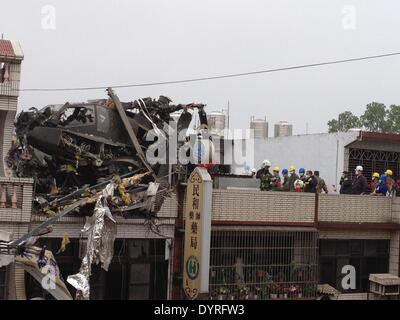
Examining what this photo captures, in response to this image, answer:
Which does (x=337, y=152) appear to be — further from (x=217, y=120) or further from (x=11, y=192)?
(x=11, y=192)

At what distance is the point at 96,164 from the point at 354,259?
21.6ft

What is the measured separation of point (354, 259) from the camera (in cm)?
1512

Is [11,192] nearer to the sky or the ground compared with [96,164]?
nearer to the ground

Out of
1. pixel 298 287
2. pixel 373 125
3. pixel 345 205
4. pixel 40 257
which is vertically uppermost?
pixel 373 125

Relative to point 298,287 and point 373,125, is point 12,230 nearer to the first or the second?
point 298,287

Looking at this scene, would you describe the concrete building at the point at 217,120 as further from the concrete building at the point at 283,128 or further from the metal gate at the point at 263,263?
the metal gate at the point at 263,263

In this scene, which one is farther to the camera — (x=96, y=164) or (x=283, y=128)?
(x=283, y=128)

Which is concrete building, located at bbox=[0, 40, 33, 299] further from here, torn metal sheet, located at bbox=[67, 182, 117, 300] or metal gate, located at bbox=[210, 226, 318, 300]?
metal gate, located at bbox=[210, 226, 318, 300]

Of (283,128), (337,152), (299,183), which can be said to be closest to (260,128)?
(283,128)

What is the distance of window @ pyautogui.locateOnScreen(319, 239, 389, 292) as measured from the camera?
14.7 meters

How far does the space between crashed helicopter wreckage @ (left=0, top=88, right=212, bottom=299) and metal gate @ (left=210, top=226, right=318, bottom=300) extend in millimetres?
1640
